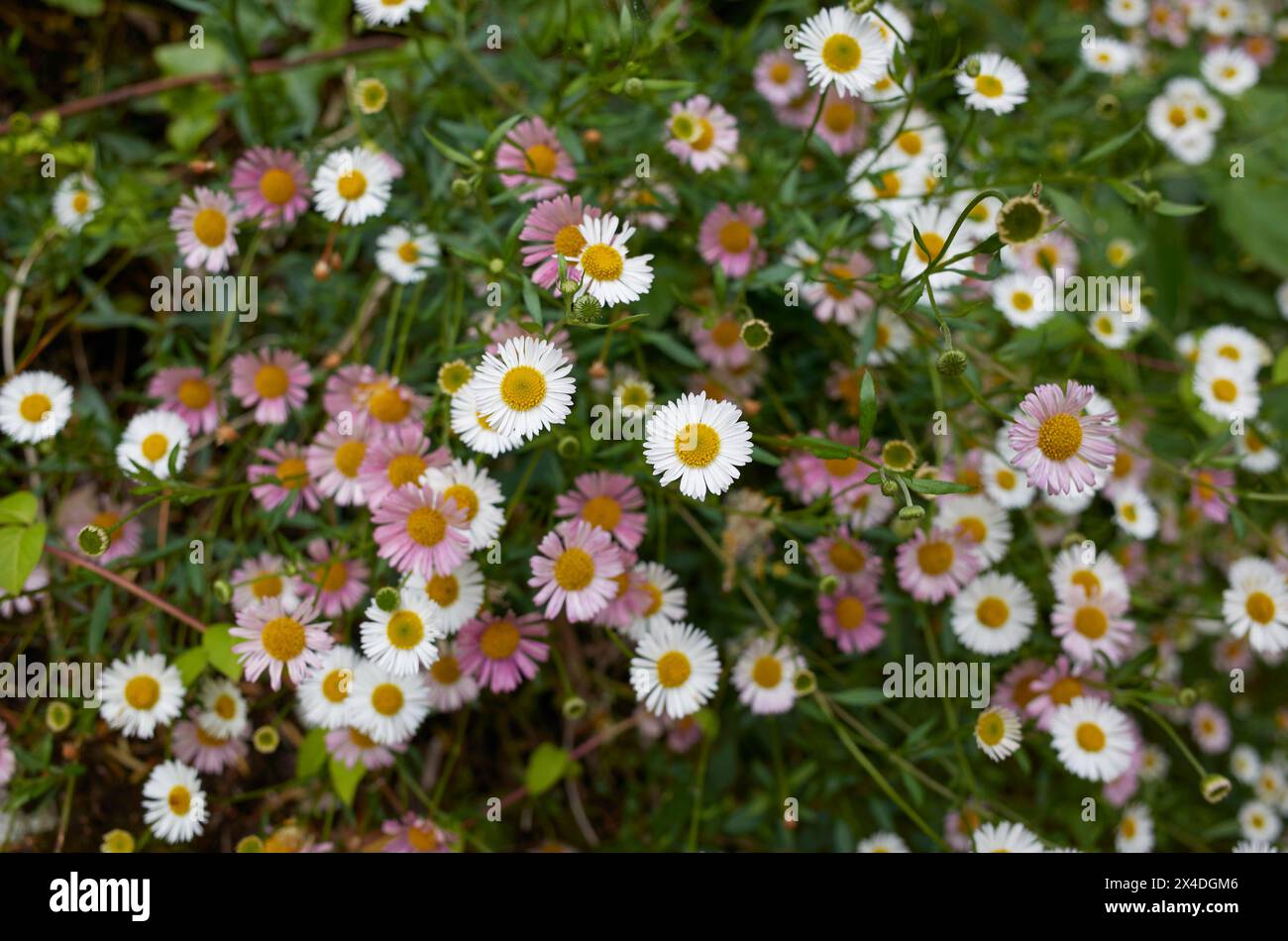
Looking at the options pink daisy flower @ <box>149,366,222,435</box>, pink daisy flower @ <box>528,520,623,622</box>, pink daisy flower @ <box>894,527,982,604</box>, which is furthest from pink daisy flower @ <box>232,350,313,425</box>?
A: pink daisy flower @ <box>894,527,982,604</box>

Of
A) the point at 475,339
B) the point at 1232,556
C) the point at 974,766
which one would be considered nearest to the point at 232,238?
the point at 475,339

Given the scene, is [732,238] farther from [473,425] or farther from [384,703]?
[384,703]

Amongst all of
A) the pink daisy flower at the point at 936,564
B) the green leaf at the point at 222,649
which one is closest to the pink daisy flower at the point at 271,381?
the green leaf at the point at 222,649

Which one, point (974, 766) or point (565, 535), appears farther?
point (974, 766)

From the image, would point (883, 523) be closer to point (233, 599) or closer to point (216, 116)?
point (233, 599)

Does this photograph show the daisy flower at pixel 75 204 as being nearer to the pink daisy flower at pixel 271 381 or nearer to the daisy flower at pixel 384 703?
the pink daisy flower at pixel 271 381

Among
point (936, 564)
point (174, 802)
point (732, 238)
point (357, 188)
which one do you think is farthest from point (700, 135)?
point (174, 802)

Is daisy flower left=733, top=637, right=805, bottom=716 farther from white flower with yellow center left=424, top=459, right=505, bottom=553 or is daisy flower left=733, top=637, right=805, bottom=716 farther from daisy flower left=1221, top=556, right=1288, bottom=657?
daisy flower left=1221, top=556, right=1288, bottom=657
